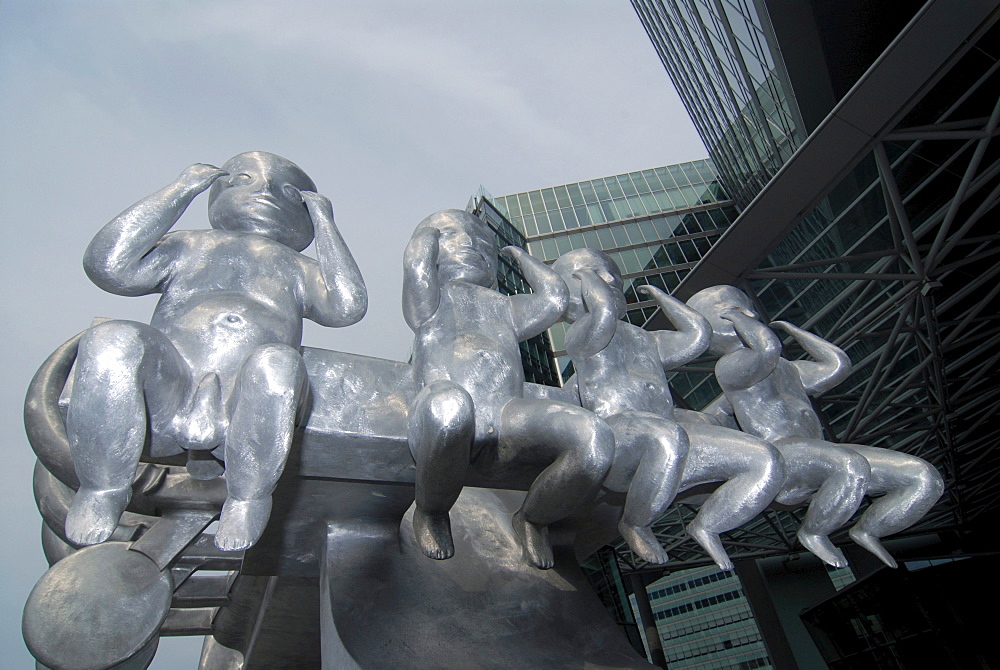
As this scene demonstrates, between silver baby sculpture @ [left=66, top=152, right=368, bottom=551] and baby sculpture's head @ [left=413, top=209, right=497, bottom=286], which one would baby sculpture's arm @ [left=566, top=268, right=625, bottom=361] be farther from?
silver baby sculpture @ [left=66, top=152, right=368, bottom=551]

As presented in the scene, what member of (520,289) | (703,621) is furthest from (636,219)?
(703,621)

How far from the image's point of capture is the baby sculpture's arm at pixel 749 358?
3.28 meters

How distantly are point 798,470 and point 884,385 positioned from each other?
1221 cm

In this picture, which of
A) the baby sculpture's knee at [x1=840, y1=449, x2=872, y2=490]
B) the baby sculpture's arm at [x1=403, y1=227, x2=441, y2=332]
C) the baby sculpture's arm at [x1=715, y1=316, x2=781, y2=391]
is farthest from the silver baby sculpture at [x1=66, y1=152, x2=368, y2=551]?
the baby sculpture's knee at [x1=840, y1=449, x2=872, y2=490]

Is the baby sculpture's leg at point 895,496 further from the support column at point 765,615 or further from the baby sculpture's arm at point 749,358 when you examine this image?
the support column at point 765,615

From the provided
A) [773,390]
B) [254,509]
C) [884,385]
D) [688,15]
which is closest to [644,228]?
[688,15]

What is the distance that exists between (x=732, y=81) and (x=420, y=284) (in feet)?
54.8

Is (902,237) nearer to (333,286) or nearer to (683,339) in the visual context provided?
(683,339)

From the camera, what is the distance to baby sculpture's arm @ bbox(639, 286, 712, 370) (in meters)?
3.37

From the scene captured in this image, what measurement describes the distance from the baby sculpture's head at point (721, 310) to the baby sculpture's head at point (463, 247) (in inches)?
49.6

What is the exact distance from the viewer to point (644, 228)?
27.2m

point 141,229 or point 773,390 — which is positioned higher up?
point 141,229

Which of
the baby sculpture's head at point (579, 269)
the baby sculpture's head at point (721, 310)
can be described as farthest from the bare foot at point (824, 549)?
the baby sculpture's head at point (579, 269)

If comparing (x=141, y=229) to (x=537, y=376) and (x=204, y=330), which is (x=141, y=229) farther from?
(x=537, y=376)
